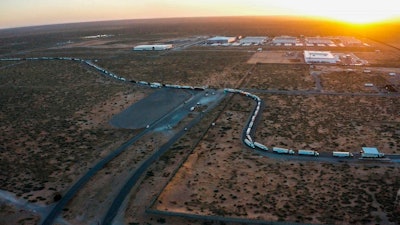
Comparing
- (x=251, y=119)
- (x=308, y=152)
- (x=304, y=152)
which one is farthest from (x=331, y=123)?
(x=304, y=152)

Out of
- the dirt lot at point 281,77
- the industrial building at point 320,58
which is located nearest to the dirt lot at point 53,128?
the dirt lot at point 281,77

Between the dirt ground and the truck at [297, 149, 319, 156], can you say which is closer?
the truck at [297, 149, 319, 156]

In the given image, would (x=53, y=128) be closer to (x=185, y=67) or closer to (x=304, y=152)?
(x=304, y=152)

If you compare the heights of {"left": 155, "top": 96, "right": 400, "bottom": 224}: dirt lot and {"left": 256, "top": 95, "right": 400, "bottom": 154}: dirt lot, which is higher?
{"left": 256, "top": 95, "right": 400, "bottom": 154}: dirt lot

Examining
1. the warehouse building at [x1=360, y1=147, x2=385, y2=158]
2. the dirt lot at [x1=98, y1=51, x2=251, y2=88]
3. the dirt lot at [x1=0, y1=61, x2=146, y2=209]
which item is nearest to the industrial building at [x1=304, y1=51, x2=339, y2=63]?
the dirt lot at [x1=98, y1=51, x2=251, y2=88]

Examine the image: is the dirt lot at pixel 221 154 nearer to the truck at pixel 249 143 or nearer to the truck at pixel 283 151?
the truck at pixel 249 143

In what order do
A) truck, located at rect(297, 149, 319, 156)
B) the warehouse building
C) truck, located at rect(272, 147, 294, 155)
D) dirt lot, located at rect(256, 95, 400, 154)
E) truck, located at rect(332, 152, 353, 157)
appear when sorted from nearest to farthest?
1. the warehouse building
2. truck, located at rect(332, 152, 353, 157)
3. truck, located at rect(297, 149, 319, 156)
4. truck, located at rect(272, 147, 294, 155)
5. dirt lot, located at rect(256, 95, 400, 154)

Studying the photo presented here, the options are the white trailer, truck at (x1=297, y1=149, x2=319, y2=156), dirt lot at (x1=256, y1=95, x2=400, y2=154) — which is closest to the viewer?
truck at (x1=297, y1=149, x2=319, y2=156)

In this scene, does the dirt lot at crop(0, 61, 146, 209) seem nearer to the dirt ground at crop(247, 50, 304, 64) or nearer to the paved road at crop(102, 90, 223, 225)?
the paved road at crop(102, 90, 223, 225)

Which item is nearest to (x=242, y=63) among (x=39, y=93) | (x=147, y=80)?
(x=147, y=80)
